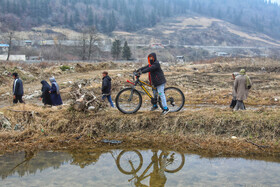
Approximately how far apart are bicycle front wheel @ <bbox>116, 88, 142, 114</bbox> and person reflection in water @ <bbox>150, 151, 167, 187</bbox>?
236cm

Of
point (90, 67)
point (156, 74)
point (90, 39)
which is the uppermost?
point (90, 39)

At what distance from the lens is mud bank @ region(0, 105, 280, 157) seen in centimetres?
800

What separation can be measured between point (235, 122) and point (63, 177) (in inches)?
214

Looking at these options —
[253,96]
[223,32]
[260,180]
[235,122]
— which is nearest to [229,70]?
[253,96]

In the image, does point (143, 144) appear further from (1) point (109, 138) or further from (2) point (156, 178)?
(2) point (156, 178)

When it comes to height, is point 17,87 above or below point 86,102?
above

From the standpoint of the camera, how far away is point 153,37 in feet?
465

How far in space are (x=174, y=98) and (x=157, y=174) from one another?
3.73 metres

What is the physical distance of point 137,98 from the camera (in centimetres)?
912

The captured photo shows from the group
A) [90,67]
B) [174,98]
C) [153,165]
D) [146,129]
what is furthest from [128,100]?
[90,67]

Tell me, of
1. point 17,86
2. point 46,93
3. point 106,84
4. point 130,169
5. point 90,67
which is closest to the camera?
point 130,169

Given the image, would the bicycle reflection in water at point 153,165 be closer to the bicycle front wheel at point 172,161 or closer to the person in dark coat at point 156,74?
Answer: the bicycle front wheel at point 172,161

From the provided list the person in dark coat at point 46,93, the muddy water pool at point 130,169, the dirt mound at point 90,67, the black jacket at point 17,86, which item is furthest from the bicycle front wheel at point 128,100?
the dirt mound at point 90,67

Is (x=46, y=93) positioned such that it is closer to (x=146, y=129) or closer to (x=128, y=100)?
(x=128, y=100)
